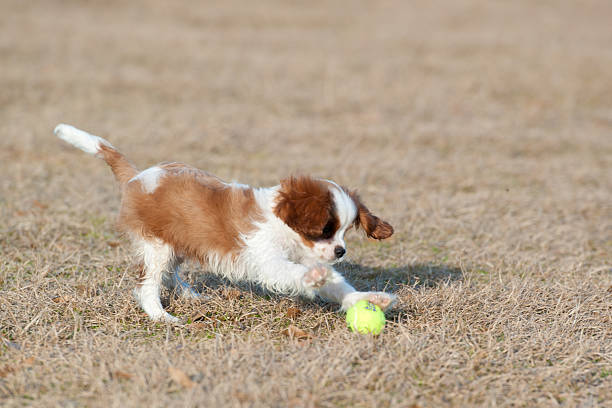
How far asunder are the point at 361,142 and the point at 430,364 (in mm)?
7167

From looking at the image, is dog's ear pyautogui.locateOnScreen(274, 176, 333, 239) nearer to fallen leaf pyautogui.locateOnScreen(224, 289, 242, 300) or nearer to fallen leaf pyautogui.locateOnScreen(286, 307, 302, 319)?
fallen leaf pyautogui.locateOnScreen(286, 307, 302, 319)

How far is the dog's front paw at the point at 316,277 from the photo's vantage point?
138 inches

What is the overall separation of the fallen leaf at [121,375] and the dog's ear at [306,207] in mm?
1218

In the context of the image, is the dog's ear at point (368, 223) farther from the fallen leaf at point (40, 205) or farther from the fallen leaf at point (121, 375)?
the fallen leaf at point (40, 205)

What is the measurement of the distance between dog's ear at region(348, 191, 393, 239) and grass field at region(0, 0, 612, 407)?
1.68ft

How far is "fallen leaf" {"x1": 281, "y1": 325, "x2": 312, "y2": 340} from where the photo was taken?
151 inches

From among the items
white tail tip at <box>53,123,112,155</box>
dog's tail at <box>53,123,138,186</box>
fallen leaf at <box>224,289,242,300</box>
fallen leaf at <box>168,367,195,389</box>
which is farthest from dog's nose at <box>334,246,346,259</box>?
white tail tip at <box>53,123,112,155</box>

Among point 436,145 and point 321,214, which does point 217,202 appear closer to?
point 321,214

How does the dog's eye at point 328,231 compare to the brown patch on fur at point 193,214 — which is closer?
the dog's eye at point 328,231

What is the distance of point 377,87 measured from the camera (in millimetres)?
14016

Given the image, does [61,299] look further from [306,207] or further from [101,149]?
[306,207]

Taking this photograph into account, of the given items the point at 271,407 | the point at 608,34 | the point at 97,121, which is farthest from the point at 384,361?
the point at 608,34

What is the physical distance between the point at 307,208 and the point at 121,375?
52.2 inches

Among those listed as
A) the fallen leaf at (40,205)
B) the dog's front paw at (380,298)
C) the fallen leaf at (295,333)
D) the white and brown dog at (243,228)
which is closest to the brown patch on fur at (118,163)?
the white and brown dog at (243,228)
